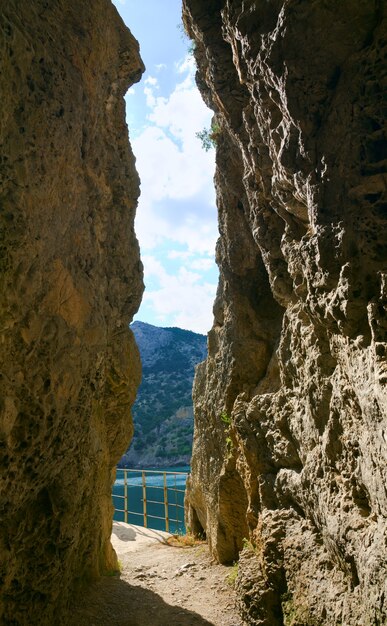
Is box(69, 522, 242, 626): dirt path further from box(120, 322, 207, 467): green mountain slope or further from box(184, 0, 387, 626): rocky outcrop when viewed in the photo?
box(120, 322, 207, 467): green mountain slope

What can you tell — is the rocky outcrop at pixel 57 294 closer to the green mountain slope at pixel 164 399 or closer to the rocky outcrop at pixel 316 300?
the rocky outcrop at pixel 316 300

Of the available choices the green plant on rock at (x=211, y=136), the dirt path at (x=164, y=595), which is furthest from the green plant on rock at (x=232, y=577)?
the green plant on rock at (x=211, y=136)

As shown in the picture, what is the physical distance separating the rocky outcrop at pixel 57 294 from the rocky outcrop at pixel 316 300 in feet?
8.24

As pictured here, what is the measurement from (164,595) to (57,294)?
5.55m

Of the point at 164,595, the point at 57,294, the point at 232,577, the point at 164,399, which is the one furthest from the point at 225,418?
the point at 164,399

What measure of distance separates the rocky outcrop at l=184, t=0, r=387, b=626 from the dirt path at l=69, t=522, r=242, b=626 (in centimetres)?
81

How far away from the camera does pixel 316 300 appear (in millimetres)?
5199

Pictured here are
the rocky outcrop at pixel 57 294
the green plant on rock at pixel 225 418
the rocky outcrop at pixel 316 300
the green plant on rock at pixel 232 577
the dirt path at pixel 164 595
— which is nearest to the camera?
the rocky outcrop at pixel 316 300

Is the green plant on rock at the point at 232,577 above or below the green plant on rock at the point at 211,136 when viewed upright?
below

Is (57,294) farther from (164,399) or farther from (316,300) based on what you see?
(164,399)


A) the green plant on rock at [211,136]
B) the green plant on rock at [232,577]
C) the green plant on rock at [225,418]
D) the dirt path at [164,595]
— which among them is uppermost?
the green plant on rock at [211,136]

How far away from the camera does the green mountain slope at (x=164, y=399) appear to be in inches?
2827

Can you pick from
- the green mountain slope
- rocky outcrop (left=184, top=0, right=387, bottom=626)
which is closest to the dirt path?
rocky outcrop (left=184, top=0, right=387, bottom=626)

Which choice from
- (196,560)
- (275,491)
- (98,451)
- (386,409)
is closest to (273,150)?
(386,409)
